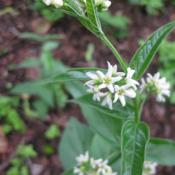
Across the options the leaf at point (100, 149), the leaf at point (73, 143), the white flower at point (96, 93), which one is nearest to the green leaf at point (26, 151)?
the leaf at point (73, 143)

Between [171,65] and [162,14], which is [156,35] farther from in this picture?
[162,14]

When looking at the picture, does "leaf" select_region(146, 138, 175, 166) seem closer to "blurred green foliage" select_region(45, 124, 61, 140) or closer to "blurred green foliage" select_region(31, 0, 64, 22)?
"blurred green foliage" select_region(45, 124, 61, 140)

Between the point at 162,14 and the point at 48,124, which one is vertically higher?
the point at 162,14

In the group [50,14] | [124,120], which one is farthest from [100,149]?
[50,14]

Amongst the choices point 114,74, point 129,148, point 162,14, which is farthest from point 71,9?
point 162,14

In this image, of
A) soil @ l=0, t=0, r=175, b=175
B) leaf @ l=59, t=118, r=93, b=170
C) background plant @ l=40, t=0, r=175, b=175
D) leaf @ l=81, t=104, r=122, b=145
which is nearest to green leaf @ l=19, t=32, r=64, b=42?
soil @ l=0, t=0, r=175, b=175

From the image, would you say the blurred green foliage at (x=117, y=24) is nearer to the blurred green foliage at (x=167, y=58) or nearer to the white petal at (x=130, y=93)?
the blurred green foliage at (x=167, y=58)
